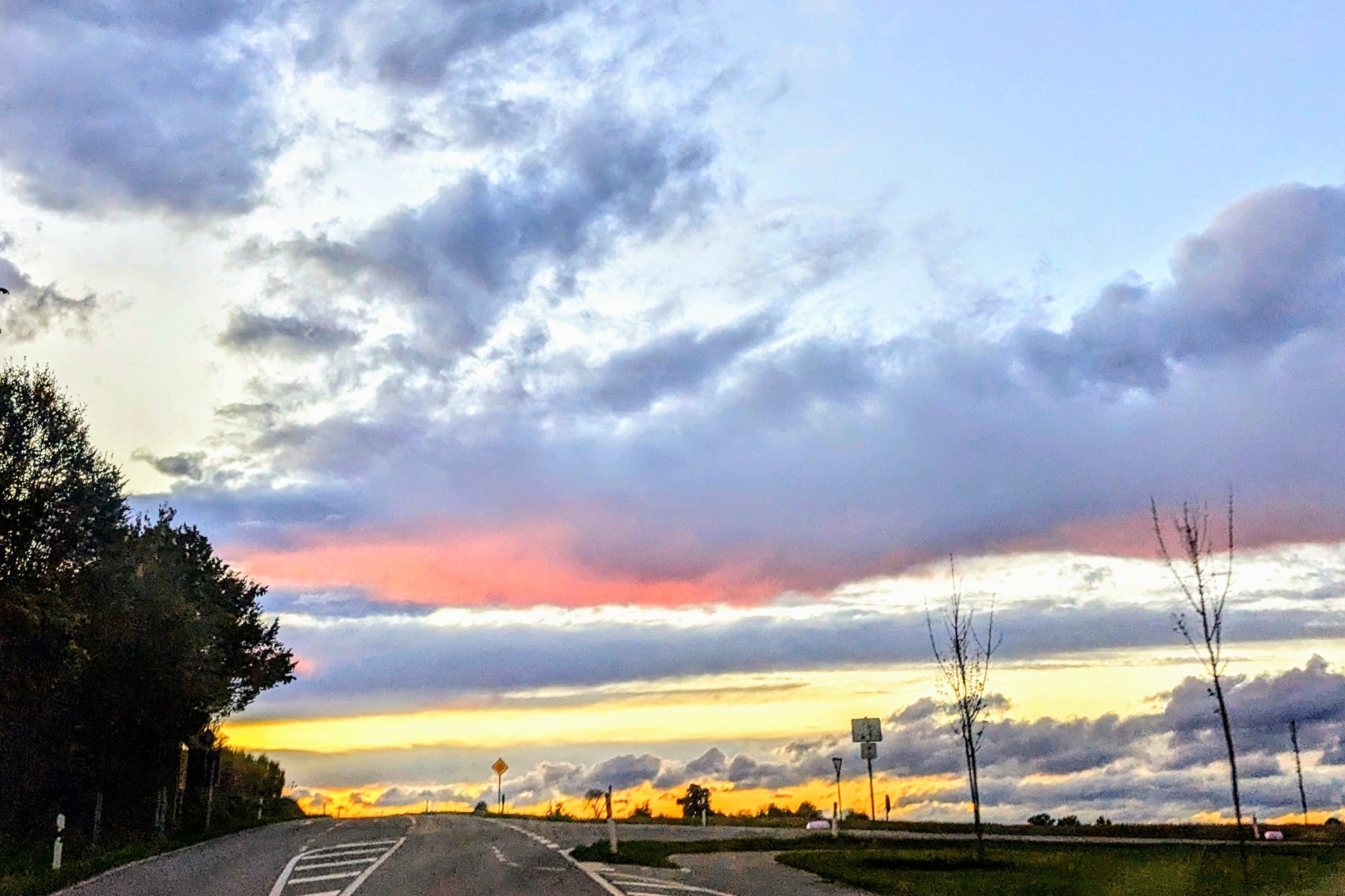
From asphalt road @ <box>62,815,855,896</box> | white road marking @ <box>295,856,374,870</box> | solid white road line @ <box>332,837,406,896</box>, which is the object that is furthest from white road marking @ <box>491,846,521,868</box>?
A: white road marking @ <box>295,856,374,870</box>

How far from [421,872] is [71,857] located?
599 inches

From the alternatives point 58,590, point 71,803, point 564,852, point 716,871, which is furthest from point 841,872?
point 71,803

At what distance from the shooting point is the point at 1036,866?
29.7 m

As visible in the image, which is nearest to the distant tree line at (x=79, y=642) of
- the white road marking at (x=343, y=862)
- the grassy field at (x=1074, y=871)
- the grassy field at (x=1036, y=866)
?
the white road marking at (x=343, y=862)

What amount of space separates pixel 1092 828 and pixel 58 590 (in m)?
44.8

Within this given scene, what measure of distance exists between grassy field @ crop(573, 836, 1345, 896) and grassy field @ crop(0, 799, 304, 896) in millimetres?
12263

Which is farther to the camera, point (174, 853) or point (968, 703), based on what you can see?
point (174, 853)

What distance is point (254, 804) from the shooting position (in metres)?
69.0

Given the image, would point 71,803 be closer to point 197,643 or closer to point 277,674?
point 197,643

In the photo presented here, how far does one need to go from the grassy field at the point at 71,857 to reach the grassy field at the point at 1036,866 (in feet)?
40.2

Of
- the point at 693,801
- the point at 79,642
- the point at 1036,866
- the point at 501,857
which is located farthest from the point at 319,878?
the point at 693,801

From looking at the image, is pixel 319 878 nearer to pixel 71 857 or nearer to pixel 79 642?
pixel 71 857

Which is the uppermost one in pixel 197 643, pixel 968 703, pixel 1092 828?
pixel 197 643

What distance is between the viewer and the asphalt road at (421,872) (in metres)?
21.4
